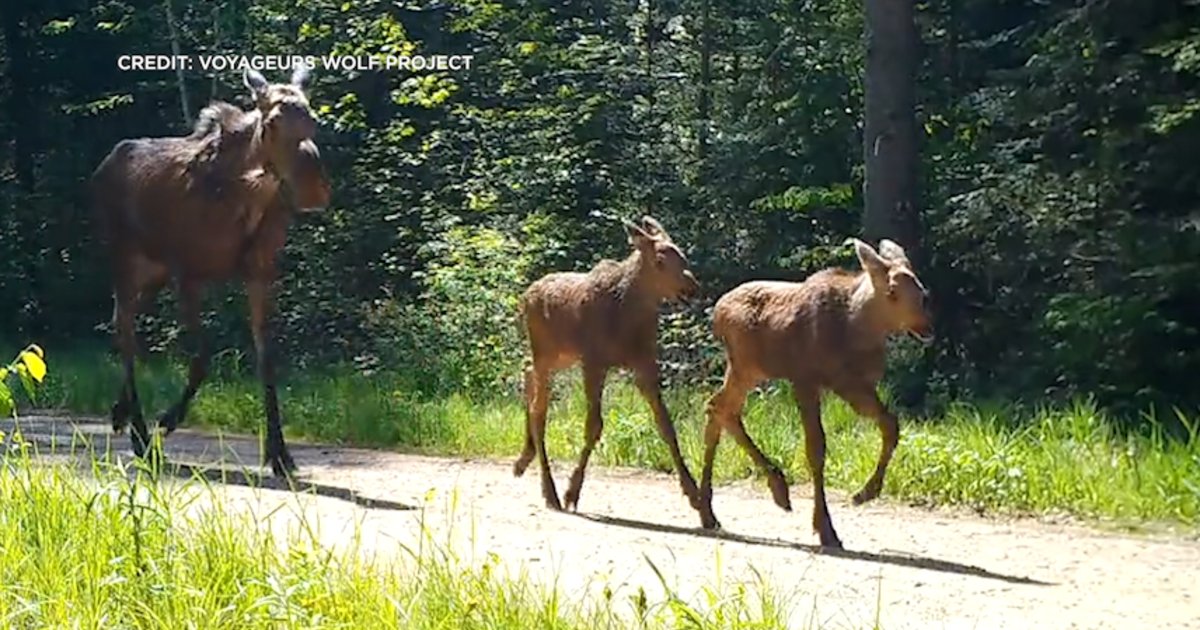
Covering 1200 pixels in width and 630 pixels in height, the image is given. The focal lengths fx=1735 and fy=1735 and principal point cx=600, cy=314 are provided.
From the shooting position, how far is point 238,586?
622 centimetres

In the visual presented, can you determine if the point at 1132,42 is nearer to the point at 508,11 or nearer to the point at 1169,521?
the point at 1169,521

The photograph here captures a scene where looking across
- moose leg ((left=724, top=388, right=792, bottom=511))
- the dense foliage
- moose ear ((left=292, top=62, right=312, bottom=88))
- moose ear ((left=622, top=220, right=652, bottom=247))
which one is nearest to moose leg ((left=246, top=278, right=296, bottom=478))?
moose ear ((left=292, top=62, right=312, bottom=88))

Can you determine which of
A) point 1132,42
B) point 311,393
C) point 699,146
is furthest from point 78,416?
point 1132,42

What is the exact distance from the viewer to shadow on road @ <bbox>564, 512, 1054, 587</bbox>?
851cm

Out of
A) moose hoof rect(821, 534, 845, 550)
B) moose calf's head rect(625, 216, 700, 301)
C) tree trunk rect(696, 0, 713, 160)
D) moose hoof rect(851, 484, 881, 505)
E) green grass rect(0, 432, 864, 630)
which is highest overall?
tree trunk rect(696, 0, 713, 160)

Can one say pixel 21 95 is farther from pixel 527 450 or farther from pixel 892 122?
pixel 527 450

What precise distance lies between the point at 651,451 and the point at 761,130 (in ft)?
19.9

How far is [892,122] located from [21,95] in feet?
49.1

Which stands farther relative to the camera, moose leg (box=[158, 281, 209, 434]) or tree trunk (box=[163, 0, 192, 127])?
tree trunk (box=[163, 0, 192, 127])

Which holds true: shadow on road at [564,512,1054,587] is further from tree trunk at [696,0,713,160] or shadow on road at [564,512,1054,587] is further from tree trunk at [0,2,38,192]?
tree trunk at [0,2,38,192]

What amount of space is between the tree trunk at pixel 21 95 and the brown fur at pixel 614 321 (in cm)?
1667

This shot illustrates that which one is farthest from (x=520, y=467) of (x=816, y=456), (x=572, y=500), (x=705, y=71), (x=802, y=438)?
(x=705, y=71)

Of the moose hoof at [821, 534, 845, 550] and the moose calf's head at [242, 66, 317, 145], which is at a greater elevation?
the moose calf's head at [242, 66, 317, 145]

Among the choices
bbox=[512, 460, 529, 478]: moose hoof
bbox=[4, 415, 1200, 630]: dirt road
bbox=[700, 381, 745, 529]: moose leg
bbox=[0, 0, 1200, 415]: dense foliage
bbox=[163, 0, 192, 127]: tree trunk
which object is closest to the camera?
bbox=[4, 415, 1200, 630]: dirt road
